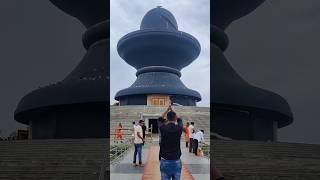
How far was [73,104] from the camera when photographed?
26781 millimetres

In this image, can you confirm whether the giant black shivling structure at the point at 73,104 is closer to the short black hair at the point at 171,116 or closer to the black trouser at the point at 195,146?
the black trouser at the point at 195,146

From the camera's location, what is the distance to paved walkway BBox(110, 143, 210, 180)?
8.79m

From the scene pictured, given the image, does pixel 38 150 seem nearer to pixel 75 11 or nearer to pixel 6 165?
pixel 6 165

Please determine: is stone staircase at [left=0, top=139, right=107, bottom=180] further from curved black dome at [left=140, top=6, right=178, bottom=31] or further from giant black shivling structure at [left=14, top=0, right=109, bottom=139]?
curved black dome at [left=140, top=6, right=178, bottom=31]

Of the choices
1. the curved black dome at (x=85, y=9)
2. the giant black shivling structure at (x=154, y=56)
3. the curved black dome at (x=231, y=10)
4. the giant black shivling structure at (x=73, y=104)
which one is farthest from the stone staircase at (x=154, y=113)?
the curved black dome at (x=231, y=10)

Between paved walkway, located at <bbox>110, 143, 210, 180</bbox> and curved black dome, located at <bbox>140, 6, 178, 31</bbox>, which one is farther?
curved black dome, located at <bbox>140, 6, 178, 31</bbox>

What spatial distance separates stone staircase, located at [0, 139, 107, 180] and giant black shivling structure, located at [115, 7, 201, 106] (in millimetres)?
15169

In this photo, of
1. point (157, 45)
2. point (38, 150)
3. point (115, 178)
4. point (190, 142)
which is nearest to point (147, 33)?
point (157, 45)

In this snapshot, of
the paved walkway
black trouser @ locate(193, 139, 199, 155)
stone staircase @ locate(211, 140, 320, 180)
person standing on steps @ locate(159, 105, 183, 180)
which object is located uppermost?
person standing on steps @ locate(159, 105, 183, 180)

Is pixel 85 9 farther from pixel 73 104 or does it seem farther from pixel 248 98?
pixel 248 98

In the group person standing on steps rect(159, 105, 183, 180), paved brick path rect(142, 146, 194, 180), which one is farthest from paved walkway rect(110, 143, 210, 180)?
person standing on steps rect(159, 105, 183, 180)

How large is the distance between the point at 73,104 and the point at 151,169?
18.1 metres

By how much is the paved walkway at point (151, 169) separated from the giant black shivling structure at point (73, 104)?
48.9 ft

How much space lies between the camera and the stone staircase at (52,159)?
12.4m
